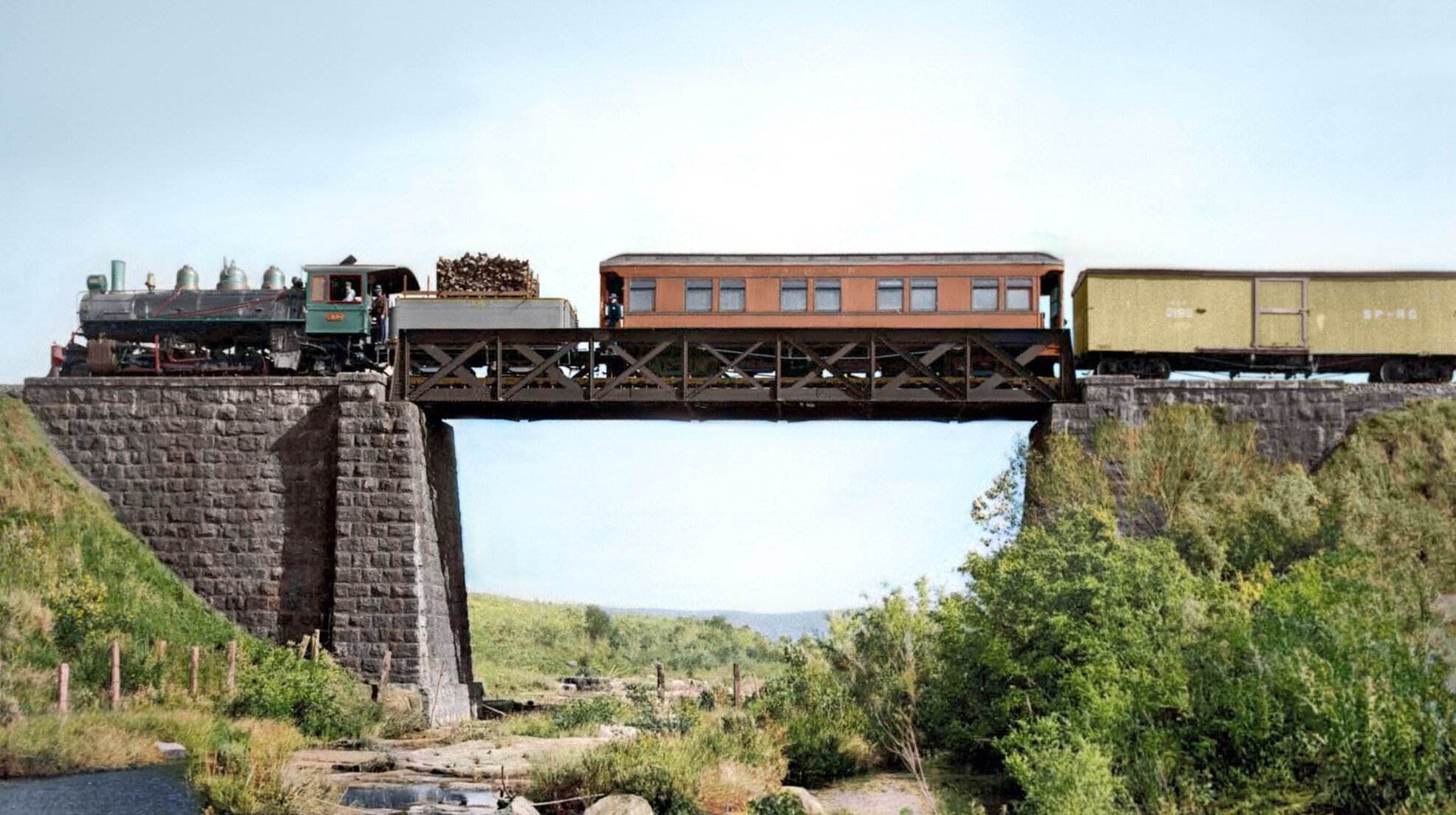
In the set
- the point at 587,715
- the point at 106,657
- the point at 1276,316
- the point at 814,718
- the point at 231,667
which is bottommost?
the point at 587,715

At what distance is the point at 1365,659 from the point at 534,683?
28.3 metres

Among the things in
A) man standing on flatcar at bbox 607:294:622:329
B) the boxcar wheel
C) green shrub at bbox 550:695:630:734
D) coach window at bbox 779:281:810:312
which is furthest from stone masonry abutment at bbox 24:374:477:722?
the boxcar wheel

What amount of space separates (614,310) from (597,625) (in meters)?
28.9

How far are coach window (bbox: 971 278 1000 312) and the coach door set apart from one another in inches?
212

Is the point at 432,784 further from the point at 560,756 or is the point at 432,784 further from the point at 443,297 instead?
the point at 443,297

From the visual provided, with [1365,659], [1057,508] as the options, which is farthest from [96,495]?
[1365,659]

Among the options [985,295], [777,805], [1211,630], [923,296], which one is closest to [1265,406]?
[985,295]

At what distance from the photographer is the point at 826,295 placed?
2941 cm

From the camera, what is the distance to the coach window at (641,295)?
29.6m

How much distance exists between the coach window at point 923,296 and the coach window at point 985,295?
85 centimetres

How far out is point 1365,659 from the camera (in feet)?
53.7

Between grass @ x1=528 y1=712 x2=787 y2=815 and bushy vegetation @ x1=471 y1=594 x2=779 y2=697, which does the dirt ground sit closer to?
grass @ x1=528 y1=712 x2=787 y2=815

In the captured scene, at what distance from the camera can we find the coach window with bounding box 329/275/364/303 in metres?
30.9

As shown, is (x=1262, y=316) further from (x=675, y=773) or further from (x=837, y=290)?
(x=675, y=773)
